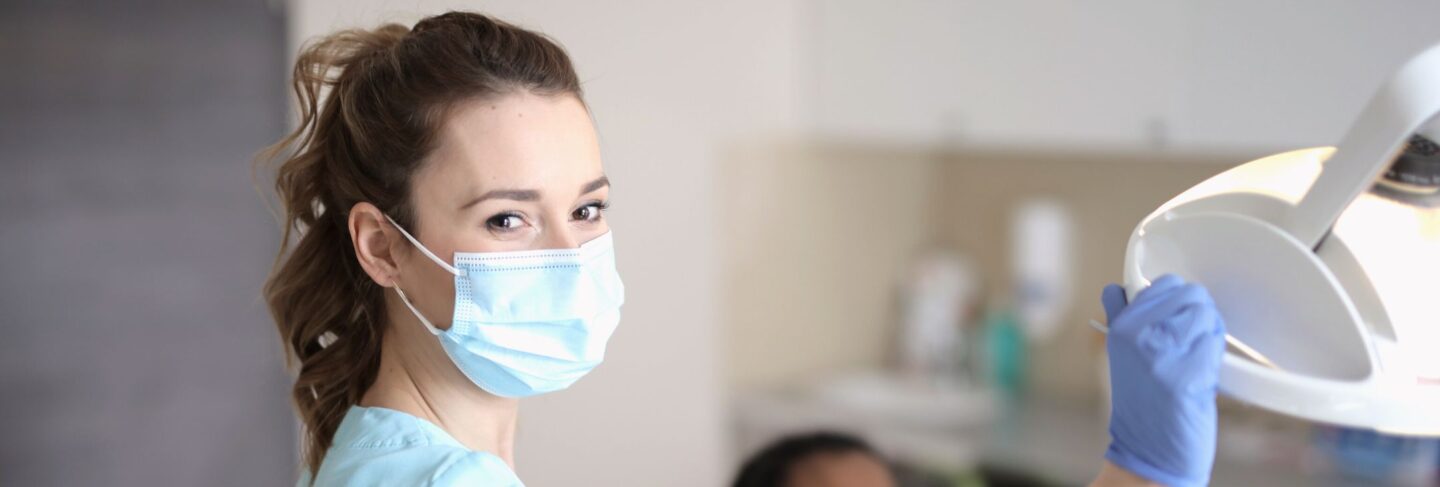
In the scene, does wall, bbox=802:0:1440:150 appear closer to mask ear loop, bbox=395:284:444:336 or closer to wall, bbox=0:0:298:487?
wall, bbox=0:0:298:487

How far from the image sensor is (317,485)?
38.4 inches

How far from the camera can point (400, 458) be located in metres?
0.92

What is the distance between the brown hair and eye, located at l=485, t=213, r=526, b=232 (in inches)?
3.0

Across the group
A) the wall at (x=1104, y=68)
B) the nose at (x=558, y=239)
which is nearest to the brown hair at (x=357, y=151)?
the nose at (x=558, y=239)

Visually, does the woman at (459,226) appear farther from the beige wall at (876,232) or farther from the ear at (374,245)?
the beige wall at (876,232)

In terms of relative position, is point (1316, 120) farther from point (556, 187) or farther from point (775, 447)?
point (556, 187)

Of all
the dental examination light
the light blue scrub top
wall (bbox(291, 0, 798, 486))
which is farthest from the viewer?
wall (bbox(291, 0, 798, 486))

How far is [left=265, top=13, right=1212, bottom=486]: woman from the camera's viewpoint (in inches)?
37.2

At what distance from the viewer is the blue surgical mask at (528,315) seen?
0.97 meters

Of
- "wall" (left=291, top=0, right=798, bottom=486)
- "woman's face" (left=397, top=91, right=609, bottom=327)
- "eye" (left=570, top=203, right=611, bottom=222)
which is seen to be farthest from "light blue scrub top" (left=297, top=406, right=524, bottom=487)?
"wall" (left=291, top=0, right=798, bottom=486)

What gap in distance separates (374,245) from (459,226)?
10 cm

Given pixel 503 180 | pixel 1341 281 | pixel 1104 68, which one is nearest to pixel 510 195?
pixel 503 180

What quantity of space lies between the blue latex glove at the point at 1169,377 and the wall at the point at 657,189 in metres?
0.82

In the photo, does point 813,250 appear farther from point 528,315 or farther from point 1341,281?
point 1341,281
